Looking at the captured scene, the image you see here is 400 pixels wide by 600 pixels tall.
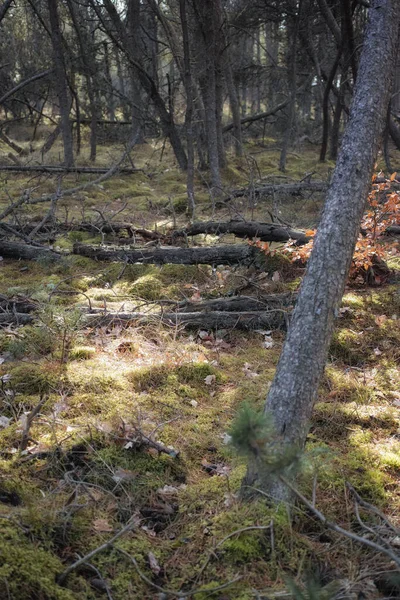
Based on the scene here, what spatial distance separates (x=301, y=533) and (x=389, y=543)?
0.45 meters

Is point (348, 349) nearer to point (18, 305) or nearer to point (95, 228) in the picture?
point (18, 305)

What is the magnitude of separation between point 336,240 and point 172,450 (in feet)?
5.90

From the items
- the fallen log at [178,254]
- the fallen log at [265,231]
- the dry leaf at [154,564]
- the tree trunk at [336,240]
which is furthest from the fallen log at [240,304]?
the dry leaf at [154,564]

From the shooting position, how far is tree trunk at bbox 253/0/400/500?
9.16ft

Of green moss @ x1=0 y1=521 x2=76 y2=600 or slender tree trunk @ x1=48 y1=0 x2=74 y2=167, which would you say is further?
slender tree trunk @ x1=48 y1=0 x2=74 y2=167

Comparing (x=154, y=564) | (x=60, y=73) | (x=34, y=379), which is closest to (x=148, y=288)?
(x=34, y=379)

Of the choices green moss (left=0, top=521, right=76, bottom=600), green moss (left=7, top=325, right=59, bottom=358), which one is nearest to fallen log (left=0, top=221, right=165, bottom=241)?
green moss (left=7, top=325, right=59, bottom=358)

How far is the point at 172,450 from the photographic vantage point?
330 cm

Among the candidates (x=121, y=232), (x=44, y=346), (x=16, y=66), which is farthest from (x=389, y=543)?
(x=16, y=66)

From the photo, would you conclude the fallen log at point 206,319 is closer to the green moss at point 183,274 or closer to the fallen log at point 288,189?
the green moss at point 183,274

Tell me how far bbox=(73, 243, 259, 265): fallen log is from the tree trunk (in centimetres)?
341

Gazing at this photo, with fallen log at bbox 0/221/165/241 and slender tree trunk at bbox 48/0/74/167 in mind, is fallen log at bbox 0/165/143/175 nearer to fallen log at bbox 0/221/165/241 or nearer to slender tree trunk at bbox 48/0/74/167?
slender tree trunk at bbox 48/0/74/167

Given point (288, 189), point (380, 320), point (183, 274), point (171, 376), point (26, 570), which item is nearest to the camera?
point (26, 570)

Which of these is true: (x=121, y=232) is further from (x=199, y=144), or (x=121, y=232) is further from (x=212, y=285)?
(x=199, y=144)
